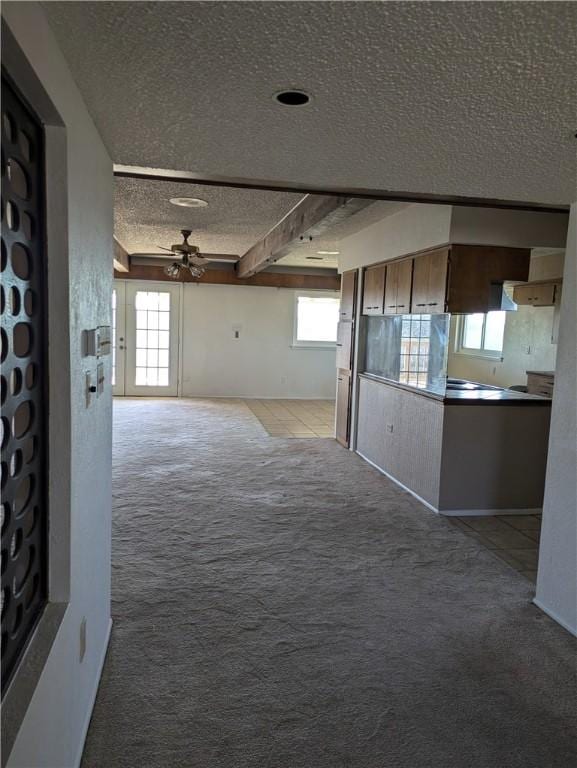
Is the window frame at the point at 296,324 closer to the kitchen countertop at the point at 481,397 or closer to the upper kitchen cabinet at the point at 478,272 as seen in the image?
the kitchen countertop at the point at 481,397

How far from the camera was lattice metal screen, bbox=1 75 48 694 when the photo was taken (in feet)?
3.80

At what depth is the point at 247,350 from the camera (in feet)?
33.0

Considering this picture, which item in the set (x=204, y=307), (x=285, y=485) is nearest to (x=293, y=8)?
(x=285, y=485)

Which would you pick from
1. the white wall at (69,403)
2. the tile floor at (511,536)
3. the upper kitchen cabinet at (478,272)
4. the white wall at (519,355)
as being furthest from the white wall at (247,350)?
the white wall at (69,403)

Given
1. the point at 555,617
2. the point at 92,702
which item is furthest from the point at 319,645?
the point at 555,617

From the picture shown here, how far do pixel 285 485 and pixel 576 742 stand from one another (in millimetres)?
3070

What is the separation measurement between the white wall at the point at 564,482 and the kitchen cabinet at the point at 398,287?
2.07 meters

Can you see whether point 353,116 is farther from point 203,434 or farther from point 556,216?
point 203,434

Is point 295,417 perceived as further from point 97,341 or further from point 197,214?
point 97,341

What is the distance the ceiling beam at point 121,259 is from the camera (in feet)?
24.0

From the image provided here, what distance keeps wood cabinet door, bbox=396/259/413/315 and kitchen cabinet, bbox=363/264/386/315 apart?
0.38m

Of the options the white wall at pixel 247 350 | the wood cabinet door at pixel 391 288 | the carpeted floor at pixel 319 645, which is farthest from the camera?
the white wall at pixel 247 350

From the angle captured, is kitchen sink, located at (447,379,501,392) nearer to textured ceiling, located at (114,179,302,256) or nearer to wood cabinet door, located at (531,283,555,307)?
wood cabinet door, located at (531,283,555,307)

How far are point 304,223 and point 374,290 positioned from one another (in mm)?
1410
